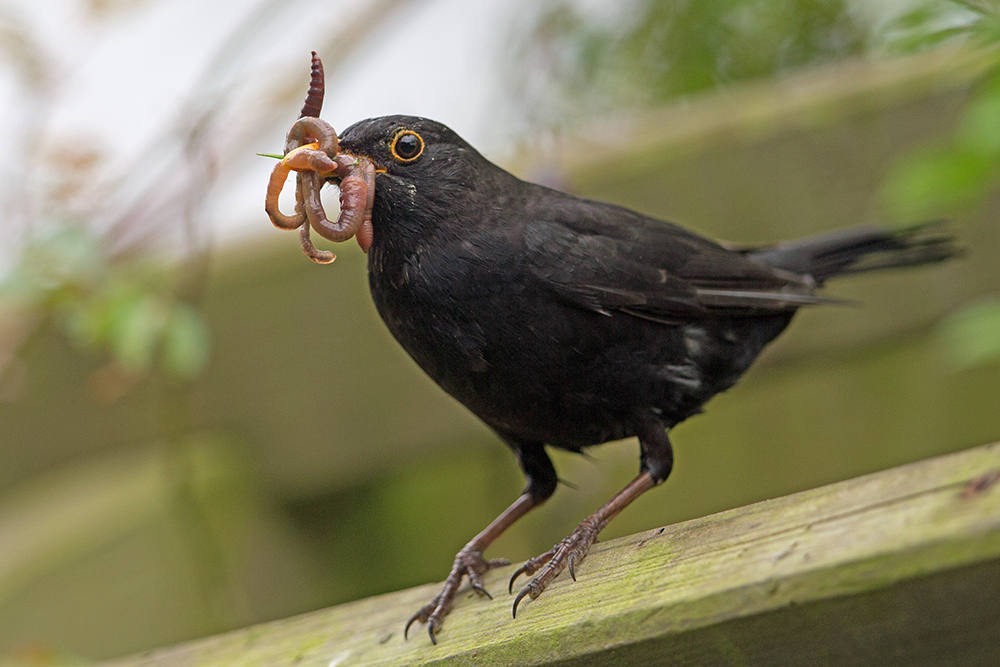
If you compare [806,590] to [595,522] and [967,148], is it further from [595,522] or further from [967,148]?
[967,148]

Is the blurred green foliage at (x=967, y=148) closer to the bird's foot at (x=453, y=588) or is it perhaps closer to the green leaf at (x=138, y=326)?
the bird's foot at (x=453, y=588)

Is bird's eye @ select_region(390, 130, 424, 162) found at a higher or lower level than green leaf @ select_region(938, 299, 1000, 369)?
higher

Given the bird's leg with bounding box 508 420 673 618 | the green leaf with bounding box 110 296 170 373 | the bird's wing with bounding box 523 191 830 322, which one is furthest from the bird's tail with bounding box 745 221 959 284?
the green leaf with bounding box 110 296 170 373

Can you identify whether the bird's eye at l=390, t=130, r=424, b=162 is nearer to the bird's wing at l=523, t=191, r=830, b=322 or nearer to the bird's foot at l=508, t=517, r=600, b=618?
the bird's wing at l=523, t=191, r=830, b=322

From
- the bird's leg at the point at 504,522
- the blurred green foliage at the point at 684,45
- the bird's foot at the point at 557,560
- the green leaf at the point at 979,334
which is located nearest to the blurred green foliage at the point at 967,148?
the green leaf at the point at 979,334

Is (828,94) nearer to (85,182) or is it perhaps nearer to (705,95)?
(705,95)

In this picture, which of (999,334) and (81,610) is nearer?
(999,334)

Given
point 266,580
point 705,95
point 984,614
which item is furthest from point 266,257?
point 984,614
